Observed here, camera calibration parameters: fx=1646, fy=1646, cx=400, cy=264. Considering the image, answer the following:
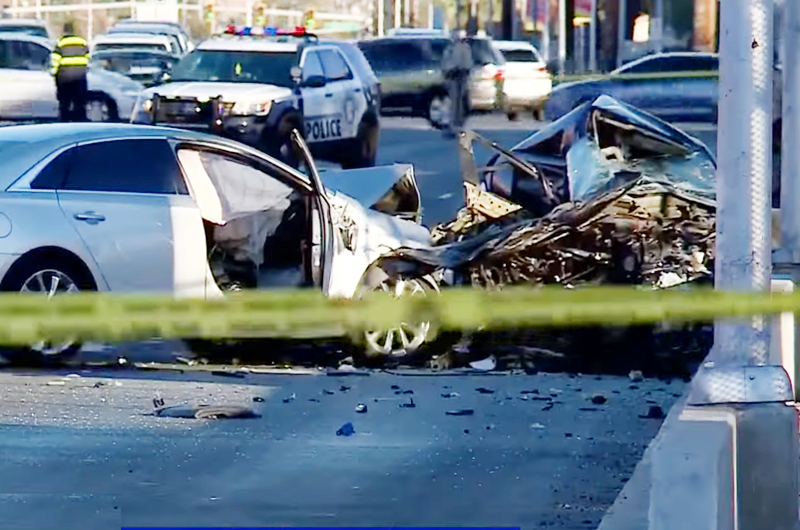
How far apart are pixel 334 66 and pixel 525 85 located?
15.0 meters

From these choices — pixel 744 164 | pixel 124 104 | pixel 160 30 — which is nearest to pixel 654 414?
pixel 744 164

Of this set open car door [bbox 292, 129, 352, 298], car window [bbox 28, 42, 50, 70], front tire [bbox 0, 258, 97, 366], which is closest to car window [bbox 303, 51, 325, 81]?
car window [bbox 28, 42, 50, 70]

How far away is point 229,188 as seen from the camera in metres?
11.0

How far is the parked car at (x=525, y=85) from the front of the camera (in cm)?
3634

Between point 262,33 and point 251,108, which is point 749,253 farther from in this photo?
point 262,33

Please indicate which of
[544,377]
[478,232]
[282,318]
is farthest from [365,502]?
[478,232]

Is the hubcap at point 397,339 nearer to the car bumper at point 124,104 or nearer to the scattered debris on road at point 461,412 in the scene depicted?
the scattered debris on road at point 461,412

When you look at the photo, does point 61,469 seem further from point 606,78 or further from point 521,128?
point 521,128

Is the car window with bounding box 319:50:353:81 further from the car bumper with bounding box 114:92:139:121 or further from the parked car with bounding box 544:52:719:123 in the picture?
the parked car with bounding box 544:52:719:123

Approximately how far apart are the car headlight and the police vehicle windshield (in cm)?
87

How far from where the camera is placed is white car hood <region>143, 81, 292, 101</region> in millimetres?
20594

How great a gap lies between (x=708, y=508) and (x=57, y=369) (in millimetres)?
5844

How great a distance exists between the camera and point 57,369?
9898 mm

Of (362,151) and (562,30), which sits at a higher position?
(562,30)
